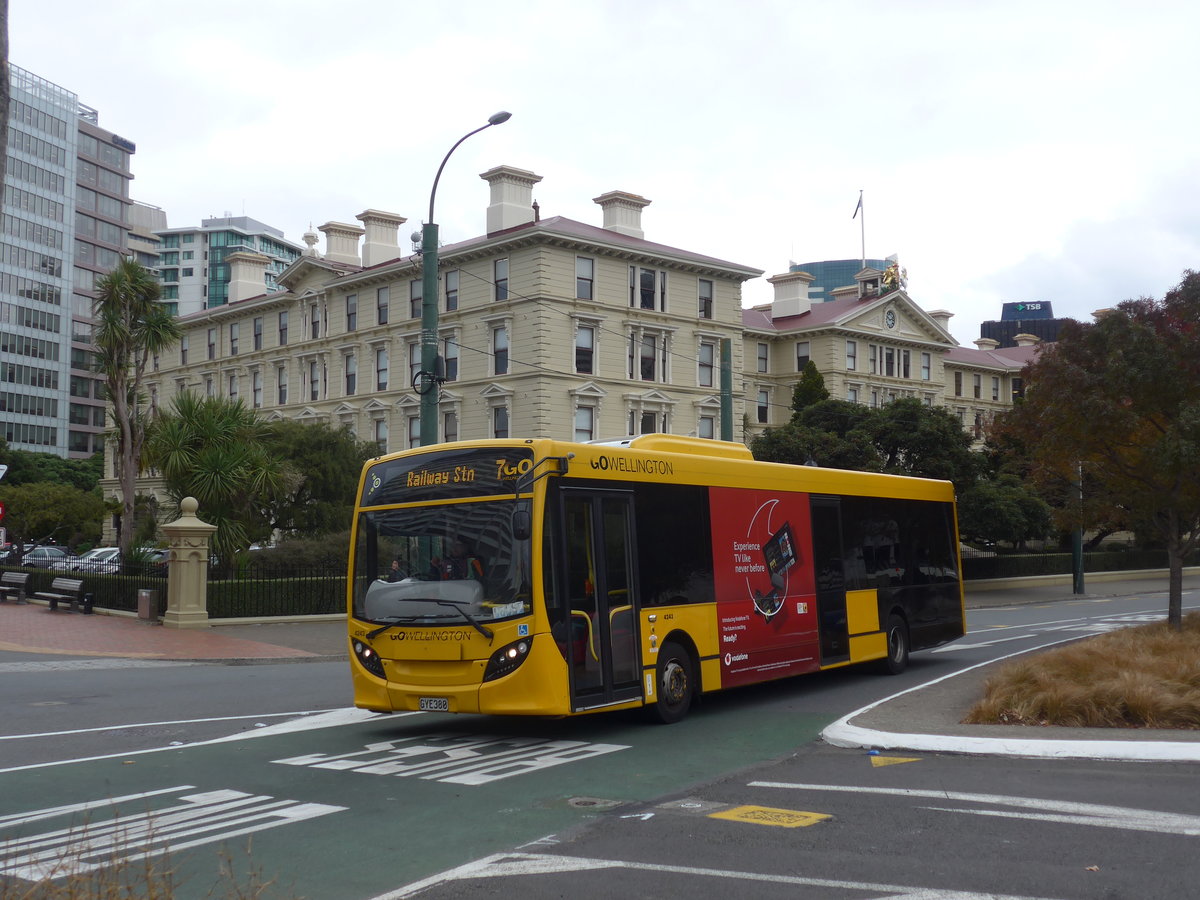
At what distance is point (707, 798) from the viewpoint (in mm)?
8320

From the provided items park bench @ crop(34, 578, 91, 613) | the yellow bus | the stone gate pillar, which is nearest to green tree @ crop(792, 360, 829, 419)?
park bench @ crop(34, 578, 91, 613)

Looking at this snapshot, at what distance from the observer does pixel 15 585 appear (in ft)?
106

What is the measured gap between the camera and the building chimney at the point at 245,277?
73250 mm

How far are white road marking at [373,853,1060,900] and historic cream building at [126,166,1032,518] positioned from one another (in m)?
41.0

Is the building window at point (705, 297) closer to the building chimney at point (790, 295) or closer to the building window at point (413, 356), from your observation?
the building window at point (413, 356)

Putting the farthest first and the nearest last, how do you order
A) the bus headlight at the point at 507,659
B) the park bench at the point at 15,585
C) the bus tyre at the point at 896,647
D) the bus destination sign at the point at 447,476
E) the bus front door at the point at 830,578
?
the park bench at the point at 15,585, the bus tyre at the point at 896,647, the bus front door at the point at 830,578, the bus destination sign at the point at 447,476, the bus headlight at the point at 507,659

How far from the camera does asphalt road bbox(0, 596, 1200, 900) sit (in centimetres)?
623

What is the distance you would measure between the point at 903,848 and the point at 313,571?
73.7 ft

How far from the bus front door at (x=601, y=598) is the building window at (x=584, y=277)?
40.1 meters

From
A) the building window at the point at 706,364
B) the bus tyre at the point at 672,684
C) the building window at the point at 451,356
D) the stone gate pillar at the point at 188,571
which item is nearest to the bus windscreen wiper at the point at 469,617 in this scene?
the bus tyre at the point at 672,684

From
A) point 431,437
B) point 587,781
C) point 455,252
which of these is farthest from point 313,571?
point 455,252

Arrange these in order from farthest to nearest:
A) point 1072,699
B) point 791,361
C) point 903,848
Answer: point 791,361 < point 1072,699 < point 903,848

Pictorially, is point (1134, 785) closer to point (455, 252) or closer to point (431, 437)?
point (431, 437)

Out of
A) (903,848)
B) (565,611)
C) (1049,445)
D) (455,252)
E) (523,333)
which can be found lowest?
(903,848)
